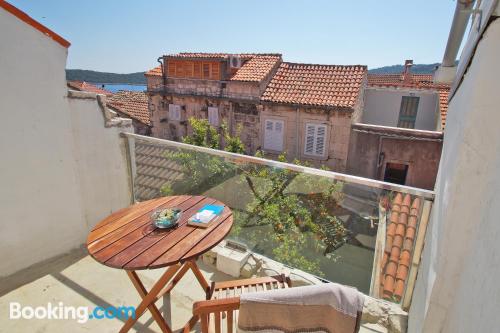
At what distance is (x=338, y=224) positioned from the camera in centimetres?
452

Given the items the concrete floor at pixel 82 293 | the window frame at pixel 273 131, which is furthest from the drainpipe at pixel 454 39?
the window frame at pixel 273 131

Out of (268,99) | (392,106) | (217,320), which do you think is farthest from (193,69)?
(217,320)

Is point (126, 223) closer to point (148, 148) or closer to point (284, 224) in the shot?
point (148, 148)

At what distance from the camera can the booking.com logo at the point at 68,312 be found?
2438 mm

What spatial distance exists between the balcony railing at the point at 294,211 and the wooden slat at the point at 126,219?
0.77m


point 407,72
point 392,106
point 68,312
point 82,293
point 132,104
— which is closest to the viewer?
point 68,312

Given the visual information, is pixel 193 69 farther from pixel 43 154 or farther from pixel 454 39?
pixel 454 39

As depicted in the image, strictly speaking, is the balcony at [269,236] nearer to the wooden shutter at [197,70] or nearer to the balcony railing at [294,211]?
the balcony railing at [294,211]

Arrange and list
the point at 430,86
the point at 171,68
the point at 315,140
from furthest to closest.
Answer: the point at 430,86 < the point at 171,68 < the point at 315,140

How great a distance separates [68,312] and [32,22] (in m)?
2.68

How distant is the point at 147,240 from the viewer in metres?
2.06

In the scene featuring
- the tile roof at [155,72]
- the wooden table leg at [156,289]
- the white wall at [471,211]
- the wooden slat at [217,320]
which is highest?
the tile roof at [155,72]

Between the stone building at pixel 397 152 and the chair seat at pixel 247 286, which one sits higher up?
the chair seat at pixel 247 286

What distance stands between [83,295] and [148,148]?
1.99 m
